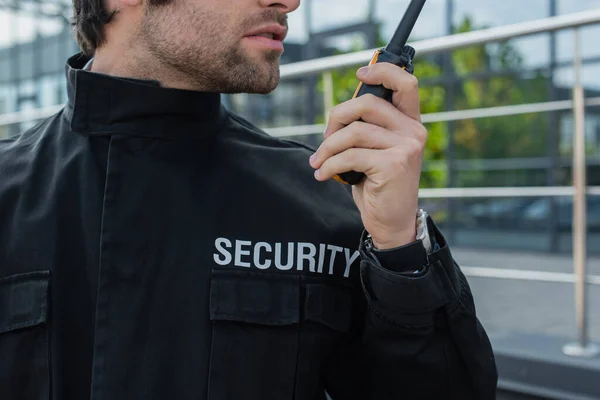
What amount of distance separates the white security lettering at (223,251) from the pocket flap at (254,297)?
0.05ft

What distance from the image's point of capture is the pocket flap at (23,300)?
1.00 m

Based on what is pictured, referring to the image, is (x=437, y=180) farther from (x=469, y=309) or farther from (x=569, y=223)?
(x=469, y=309)

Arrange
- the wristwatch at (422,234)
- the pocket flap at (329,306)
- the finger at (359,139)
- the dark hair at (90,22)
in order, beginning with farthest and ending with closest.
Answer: the dark hair at (90,22), the pocket flap at (329,306), the wristwatch at (422,234), the finger at (359,139)

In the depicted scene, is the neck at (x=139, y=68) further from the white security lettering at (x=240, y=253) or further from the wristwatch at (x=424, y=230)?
the wristwatch at (x=424, y=230)

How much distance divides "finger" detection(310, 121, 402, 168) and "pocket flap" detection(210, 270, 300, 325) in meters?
0.28

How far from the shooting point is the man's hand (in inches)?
33.9

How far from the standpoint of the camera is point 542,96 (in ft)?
25.6

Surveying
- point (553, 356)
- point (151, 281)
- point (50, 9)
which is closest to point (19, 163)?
point (151, 281)

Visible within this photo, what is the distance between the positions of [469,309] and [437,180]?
7852 mm

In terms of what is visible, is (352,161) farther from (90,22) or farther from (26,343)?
(90,22)

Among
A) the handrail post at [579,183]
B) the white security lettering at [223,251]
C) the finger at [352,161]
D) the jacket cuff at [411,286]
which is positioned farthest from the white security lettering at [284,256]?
the handrail post at [579,183]

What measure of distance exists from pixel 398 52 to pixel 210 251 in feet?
1.32

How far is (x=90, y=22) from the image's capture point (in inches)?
49.5

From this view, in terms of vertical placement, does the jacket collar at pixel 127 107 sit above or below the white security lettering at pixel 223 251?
above
